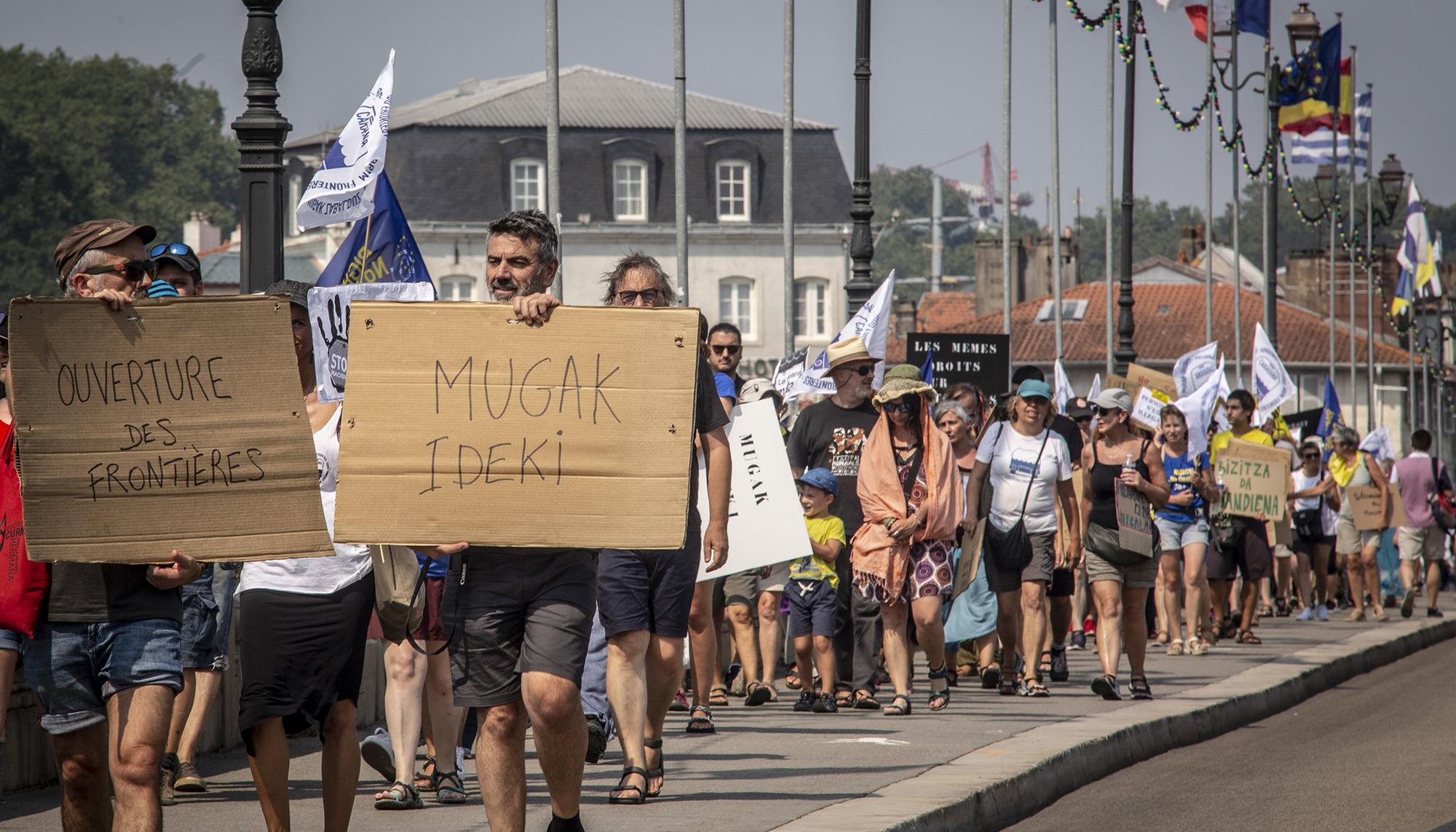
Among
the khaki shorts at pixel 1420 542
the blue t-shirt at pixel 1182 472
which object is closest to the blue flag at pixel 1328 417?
the khaki shorts at pixel 1420 542

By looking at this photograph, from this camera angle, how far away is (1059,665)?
45.9ft

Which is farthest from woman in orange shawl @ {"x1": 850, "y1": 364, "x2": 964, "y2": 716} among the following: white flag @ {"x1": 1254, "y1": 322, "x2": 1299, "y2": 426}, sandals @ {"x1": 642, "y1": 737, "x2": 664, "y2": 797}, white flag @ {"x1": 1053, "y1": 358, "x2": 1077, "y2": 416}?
white flag @ {"x1": 1254, "y1": 322, "x2": 1299, "y2": 426}

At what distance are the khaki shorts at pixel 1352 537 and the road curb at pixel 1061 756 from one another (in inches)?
267

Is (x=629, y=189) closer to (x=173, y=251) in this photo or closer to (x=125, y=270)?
(x=173, y=251)

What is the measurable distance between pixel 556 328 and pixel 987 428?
7.24 meters

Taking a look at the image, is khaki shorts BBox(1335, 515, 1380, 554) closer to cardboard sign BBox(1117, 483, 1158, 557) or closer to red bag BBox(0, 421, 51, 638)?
cardboard sign BBox(1117, 483, 1158, 557)

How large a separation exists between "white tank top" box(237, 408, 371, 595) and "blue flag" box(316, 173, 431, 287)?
3138 millimetres

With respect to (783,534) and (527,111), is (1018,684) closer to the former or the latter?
(783,534)

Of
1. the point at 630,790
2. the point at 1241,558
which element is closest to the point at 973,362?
the point at 1241,558

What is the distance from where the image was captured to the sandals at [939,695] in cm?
1181

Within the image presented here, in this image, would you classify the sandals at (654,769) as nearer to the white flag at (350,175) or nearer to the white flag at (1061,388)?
the white flag at (350,175)

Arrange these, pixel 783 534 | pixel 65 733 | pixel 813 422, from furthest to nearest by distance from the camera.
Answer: pixel 813 422
pixel 783 534
pixel 65 733

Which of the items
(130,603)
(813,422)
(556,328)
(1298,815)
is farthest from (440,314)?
(813,422)

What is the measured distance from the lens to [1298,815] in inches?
350
